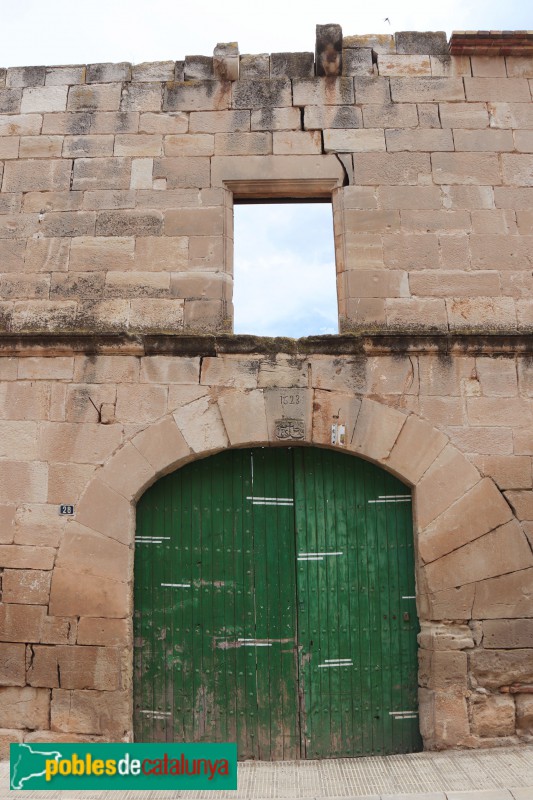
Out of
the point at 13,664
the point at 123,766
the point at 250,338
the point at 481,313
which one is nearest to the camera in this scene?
the point at 123,766

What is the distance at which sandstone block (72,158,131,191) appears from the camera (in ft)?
A: 17.2

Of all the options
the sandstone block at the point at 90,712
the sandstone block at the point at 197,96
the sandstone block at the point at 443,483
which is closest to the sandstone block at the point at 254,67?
the sandstone block at the point at 197,96

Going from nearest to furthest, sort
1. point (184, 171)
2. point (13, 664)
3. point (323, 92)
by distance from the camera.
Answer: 1. point (13, 664)
2. point (184, 171)
3. point (323, 92)

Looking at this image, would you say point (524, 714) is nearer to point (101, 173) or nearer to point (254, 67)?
point (101, 173)

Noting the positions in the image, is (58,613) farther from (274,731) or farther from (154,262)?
(154,262)

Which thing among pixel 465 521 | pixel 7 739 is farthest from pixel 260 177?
pixel 7 739

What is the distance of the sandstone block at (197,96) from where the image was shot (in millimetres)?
5395

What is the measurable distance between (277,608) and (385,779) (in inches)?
50.5

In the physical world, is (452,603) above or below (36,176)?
below

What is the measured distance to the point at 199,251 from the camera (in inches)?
200

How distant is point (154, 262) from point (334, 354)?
1610mm

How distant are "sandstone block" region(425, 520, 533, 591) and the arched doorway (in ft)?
0.89

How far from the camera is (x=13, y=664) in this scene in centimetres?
445

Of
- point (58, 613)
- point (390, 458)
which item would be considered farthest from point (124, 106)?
point (58, 613)
